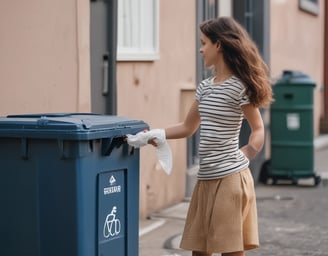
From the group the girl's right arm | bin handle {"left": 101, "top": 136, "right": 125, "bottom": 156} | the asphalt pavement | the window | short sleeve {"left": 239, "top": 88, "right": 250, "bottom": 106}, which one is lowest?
the asphalt pavement

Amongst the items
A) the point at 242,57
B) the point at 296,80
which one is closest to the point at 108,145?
the point at 242,57

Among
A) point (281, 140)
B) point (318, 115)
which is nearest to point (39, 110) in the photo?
point (281, 140)

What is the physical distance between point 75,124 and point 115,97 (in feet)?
10.7

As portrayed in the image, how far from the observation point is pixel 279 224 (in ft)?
29.3

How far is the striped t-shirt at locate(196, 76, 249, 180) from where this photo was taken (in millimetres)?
5254

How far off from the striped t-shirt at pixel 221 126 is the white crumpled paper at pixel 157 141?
210mm

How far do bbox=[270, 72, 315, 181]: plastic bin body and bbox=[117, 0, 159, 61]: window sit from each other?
268 cm

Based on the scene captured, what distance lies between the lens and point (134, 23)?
8.95 meters

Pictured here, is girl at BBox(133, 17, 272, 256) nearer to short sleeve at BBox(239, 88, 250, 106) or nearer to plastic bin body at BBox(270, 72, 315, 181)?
short sleeve at BBox(239, 88, 250, 106)

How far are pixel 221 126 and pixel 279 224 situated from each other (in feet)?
12.6

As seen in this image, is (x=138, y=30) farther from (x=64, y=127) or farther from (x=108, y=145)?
(x=64, y=127)

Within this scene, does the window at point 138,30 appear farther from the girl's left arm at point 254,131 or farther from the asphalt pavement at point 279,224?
the girl's left arm at point 254,131

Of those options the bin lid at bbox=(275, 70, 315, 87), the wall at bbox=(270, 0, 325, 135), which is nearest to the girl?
the bin lid at bbox=(275, 70, 315, 87)

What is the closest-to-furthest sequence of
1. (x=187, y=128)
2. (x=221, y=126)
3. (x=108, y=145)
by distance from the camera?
1. (x=108, y=145)
2. (x=221, y=126)
3. (x=187, y=128)
